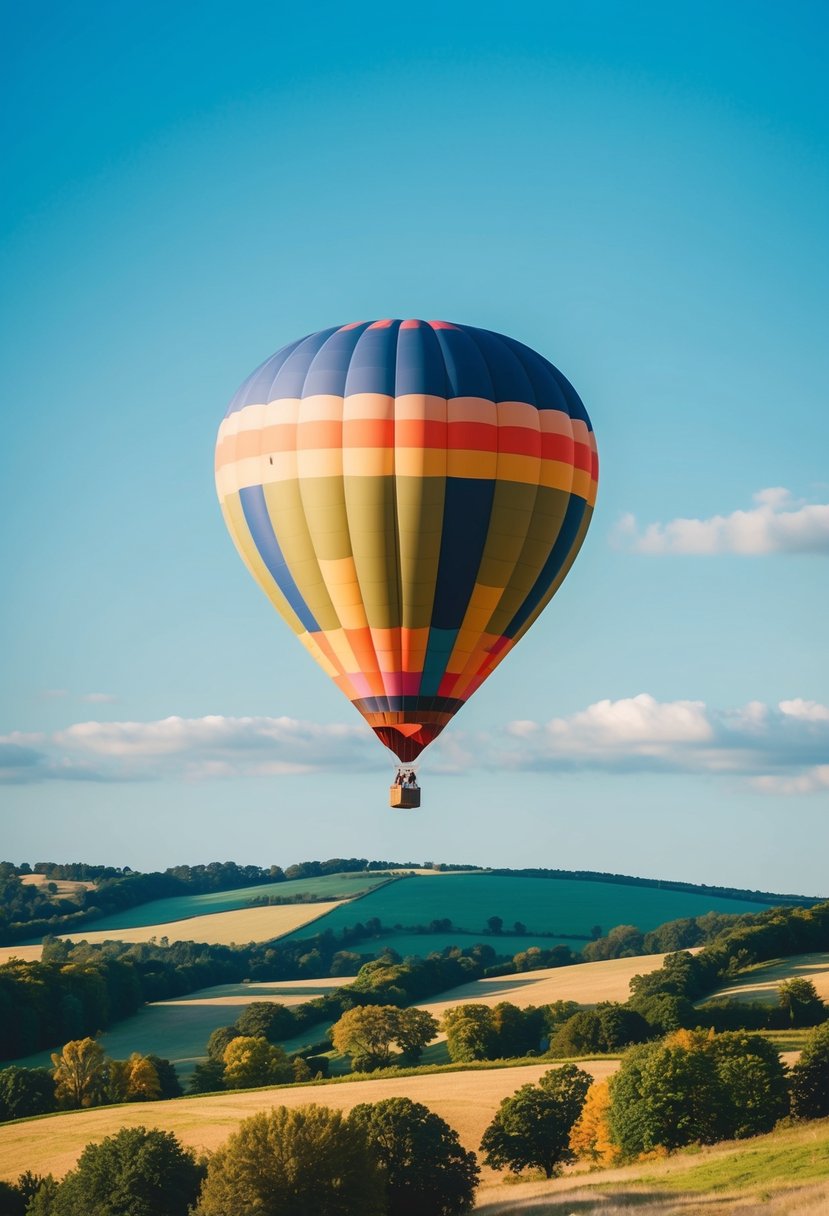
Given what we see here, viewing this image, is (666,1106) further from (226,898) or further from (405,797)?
(226,898)

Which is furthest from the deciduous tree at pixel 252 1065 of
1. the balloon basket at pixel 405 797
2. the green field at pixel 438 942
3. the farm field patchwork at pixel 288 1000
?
the green field at pixel 438 942

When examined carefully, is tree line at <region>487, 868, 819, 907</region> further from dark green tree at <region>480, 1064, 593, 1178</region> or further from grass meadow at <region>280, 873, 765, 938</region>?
dark green tree at <region>480, 1064, 593, 1178</region>

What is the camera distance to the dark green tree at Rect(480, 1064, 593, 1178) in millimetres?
49562

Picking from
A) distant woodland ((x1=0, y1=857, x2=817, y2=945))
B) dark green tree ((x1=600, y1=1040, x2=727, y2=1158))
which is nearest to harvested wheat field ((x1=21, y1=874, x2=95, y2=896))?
distant woodland ((x1=0, y1=857, x2=817, y2=945))

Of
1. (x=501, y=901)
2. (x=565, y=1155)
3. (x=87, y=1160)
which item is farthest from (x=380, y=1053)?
(x=501, y=901)

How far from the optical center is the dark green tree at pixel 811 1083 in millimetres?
52062

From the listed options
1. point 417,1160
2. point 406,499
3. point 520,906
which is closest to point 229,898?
point 520,906

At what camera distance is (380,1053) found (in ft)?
242

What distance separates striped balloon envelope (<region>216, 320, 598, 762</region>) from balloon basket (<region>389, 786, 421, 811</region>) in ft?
3.45

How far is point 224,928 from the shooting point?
141375 millimetres

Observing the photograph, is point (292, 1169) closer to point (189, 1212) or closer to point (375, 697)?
point (189, 1212)

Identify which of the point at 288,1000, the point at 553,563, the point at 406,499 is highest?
the point at 406,499

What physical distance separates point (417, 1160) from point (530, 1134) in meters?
6.63

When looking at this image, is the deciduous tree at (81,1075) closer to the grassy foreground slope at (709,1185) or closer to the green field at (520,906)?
the grassy foreground slope at (709,1185)
